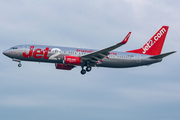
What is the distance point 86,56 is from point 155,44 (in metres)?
14.8

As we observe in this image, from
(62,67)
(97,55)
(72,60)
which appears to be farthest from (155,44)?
(62,67)

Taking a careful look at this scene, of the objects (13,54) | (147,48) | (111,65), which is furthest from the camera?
(147,48)

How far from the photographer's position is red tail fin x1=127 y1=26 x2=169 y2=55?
5838 centimetres

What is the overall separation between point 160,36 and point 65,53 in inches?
753

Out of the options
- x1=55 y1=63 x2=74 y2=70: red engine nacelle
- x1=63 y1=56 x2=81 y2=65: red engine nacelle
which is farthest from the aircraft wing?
x1=55 y1=63 x2=74 y2=70: red engine nacelle

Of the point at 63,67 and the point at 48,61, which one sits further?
the point at 63,67

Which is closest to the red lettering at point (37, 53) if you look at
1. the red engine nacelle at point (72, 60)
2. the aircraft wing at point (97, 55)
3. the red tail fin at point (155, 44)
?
the red engine nacelle at point (72, 60)

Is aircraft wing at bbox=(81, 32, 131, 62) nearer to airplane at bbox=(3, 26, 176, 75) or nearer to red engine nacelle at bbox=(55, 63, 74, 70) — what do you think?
airplane at bbox=(3, 26, 176, 75)

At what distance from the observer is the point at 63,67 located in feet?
185

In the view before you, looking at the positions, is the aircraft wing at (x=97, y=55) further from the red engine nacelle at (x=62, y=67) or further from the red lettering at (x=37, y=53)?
the red lettering at (x=37, y=53)

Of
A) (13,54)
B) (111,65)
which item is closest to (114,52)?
(111,65)

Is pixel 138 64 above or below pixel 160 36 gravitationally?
below

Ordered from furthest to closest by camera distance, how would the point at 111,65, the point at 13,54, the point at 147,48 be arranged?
the point at 147,48 < the point at 111,65 < the point at 13,54

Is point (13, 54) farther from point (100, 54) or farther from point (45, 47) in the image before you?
point (100, 54)
